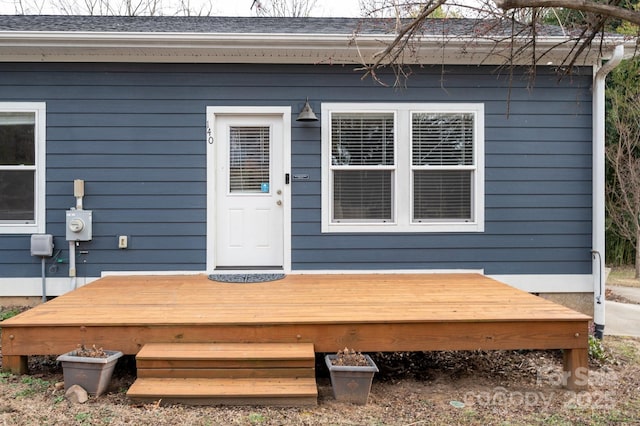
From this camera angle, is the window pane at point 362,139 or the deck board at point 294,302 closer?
the deck board at point 294,302

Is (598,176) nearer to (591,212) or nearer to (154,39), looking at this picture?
(591,212)

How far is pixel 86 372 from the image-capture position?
279 cm

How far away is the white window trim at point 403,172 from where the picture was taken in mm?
4719

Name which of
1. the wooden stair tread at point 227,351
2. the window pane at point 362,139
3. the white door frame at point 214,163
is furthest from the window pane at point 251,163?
the wooden stair tread at point 227,351

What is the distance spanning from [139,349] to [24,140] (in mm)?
2948

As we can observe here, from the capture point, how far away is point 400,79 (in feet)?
15.6

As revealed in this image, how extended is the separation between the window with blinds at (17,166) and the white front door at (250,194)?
73.5 inches

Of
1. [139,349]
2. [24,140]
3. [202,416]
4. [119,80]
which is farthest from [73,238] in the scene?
[202,416]

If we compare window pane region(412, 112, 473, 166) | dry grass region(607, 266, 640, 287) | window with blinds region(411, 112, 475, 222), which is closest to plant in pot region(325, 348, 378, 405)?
window with blinds region(411, 112, 475, 222)

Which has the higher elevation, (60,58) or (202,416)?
(60,58)

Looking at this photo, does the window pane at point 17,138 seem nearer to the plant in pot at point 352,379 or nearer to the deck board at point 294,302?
the deck board at point 294,302

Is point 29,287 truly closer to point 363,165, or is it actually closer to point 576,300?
point 363,165

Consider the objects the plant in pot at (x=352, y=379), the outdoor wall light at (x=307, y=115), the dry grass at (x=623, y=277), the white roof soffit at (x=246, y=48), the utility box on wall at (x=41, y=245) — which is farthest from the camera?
the dry grass at (x=623, y=277)

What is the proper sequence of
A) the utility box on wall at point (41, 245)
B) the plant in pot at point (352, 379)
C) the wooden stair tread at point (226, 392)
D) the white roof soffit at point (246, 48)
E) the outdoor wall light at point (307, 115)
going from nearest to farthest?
the wooden stair tread at point (226, 392)
the plant in pot at point (352, 379)
the white roof soffit at point (246, 48)
the utility box on wall at point (41, 245)
the outdoor wall light at point (307, 115)
